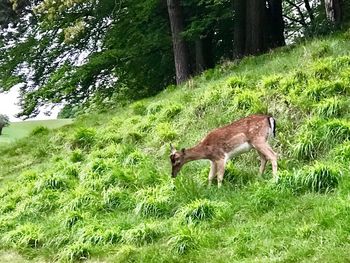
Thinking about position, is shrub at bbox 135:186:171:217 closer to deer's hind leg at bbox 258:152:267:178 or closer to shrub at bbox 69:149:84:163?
deer's hind leg at bbox 258:152:267:178

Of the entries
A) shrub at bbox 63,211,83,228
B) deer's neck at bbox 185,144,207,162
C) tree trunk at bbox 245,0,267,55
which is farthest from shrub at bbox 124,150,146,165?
tree trunk at bbox 245,0,267,55

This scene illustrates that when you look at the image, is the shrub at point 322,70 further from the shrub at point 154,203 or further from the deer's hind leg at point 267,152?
the shrub at point 154,203

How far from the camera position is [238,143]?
29.1ft

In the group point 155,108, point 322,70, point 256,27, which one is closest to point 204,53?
point 256,27

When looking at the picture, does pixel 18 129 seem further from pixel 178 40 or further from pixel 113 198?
pixel 113 198

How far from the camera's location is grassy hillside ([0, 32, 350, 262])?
22.7 ft

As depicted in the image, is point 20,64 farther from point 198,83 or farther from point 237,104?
point 237,104

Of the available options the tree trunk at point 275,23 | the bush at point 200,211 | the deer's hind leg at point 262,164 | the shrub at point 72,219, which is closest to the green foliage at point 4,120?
the tree trunk at point 275,23

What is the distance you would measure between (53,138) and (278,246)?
9464 millimetres

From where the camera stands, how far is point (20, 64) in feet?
67.8

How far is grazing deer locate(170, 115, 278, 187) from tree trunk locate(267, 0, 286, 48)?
374 inches

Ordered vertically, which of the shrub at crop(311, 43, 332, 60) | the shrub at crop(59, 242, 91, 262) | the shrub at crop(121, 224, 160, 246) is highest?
the shrub at crop(311, 43, 332, 60)

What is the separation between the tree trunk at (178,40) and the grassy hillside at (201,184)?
8.51ft

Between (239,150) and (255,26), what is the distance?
26.4 ft
